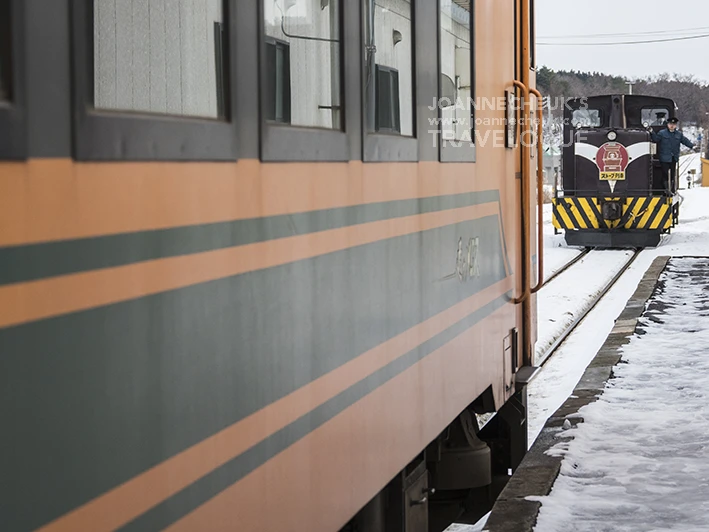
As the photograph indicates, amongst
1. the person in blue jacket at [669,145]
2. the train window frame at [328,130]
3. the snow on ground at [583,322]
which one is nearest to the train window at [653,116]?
the person in blue jacket at [669,145]

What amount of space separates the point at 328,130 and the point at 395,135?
0.65 meters

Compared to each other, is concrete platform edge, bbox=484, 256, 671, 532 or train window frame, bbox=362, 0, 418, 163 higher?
train window frame, bbox=362, 0, 418, 163

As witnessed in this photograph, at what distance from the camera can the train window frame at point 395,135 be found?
3164 mm

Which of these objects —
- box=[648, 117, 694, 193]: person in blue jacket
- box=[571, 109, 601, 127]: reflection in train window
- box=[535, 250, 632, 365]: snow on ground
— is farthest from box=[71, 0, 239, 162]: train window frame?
box=[571, 109, 601, 127]: reflection in train window

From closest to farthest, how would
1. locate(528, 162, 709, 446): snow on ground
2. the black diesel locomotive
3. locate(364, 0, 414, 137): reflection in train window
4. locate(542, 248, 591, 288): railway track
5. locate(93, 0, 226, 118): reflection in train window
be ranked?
1. locate(93, 0, 226, 118): reflection in train window
2. locate(364, 0, 414, 137): reflection in train window
3. locate(528, 162, 709, 446): snow on ground
4. locate(542, 248, 591, 288): railway track
5. the black diesel locomotive

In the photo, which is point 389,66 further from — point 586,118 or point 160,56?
point 586,118

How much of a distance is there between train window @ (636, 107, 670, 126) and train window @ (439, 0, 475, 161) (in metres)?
17.7

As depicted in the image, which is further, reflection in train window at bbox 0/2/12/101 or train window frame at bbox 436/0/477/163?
train window frame at bbox 436/0/477/163

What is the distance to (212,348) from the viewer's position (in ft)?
7.25

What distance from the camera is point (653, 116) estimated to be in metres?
21.4

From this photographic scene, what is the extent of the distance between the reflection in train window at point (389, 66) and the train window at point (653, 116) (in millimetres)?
18632

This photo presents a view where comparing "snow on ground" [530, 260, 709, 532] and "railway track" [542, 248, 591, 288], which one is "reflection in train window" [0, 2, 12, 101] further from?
"railway track" [542, 248, 591, 288]

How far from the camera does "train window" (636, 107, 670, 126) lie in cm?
2138

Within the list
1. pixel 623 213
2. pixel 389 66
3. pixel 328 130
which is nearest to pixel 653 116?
pixel 623 213
